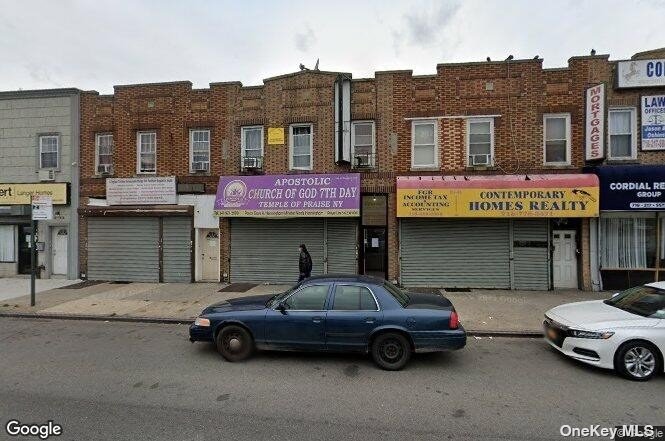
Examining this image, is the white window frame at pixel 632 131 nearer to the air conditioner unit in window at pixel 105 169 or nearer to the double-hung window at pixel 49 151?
the air conditioner unit in window at pixel 105 169

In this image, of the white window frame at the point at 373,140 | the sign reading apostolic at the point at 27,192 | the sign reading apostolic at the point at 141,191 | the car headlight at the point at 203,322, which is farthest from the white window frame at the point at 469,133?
the sign reading apostolic at the point at 27,192

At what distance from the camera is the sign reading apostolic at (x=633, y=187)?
Answer: 1045cm

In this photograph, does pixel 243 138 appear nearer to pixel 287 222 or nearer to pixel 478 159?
pixel 287 222

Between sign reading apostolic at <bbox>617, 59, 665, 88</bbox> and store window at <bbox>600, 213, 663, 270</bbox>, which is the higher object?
sign reading apostolic at <bbox>617, 59, 665, 88</bbox>

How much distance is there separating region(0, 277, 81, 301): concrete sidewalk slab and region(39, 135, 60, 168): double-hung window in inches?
177

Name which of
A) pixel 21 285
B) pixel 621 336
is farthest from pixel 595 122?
pixel 21 285

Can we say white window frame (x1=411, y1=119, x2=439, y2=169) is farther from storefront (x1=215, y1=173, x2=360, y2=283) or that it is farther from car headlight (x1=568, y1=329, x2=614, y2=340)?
car headlight (x1=568, y1=329, x2=614, y2=340)

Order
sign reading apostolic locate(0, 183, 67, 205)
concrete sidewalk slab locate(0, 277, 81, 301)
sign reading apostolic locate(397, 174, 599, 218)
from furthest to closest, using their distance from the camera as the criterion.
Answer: sign reading apostolic locate(0, 183, 67, 205), concrete sidewalk slab locate(0, 277, 81, 301), sign reading apostolic locate(397, 174, 599, 218)

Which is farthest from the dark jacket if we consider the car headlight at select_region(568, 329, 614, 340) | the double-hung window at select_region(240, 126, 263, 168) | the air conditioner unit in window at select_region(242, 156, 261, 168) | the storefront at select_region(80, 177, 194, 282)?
the car headlight at select_region(568, 329, 614, 340)

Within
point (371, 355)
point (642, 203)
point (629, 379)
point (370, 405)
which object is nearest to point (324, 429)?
point (370, 405)

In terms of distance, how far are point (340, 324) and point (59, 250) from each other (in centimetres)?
1362

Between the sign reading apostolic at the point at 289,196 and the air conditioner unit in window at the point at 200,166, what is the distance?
112 cm

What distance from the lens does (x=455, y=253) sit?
11.9m

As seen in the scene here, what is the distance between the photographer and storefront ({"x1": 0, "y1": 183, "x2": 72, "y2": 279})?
1359 cm
